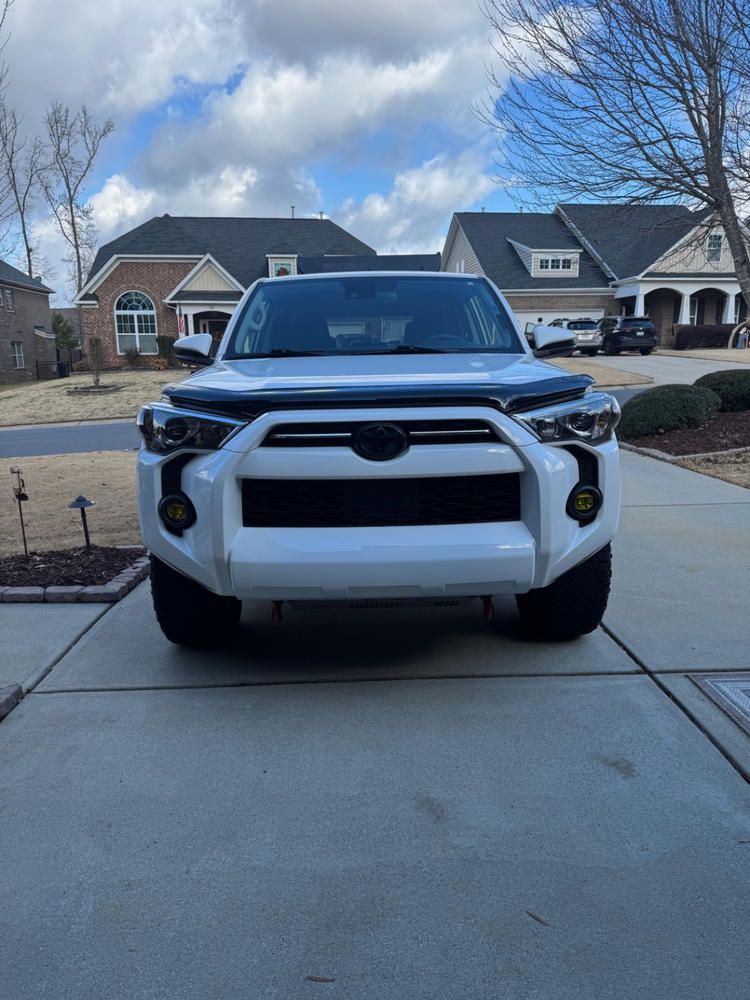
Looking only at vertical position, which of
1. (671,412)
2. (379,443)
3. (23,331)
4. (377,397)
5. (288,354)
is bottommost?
(671,412)

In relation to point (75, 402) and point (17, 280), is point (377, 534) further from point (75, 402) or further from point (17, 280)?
point (17, 280)

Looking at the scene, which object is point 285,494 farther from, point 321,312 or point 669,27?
point 669,27

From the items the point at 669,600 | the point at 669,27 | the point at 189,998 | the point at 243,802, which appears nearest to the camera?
the point at 189,998

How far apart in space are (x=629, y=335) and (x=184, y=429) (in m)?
31.9

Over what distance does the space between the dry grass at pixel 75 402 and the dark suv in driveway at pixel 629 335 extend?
57.5 feet

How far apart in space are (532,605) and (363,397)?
1455mm

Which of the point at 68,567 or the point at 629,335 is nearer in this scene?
the point at 68,567

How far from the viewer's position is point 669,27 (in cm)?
936

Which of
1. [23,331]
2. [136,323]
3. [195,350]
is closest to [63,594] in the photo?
[195,350]

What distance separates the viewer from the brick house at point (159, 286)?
38.3m

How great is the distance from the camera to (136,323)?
39125 mm

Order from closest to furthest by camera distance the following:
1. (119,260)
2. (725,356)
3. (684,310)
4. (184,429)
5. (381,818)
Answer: (381,818) → (184,429) → (725,356) → (119,260) → (684,310)

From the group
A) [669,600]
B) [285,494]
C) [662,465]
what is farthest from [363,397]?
[662,465]

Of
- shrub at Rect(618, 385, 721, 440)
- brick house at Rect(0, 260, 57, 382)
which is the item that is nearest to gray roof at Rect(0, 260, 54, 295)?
brick house at Rect(0, 260, 57, 382)
